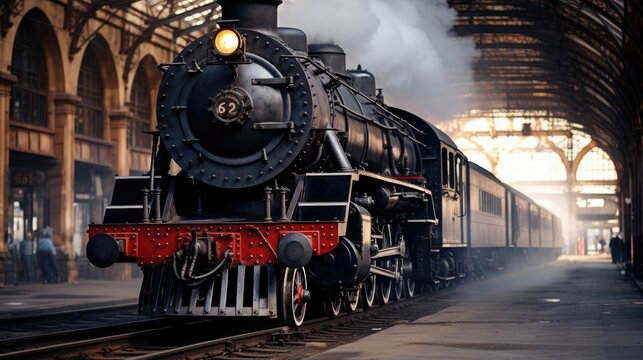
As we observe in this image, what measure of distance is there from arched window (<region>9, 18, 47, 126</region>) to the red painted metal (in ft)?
51.3

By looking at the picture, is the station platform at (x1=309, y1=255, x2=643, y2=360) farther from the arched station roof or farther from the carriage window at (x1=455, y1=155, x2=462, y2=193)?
the arched station roof

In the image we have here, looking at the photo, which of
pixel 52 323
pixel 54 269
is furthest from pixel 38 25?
pixel 52 323

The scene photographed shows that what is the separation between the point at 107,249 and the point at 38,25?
1667 cm

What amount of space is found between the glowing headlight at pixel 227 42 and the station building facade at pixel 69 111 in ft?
44.6

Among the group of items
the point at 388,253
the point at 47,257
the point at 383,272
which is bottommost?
the point at 383,272

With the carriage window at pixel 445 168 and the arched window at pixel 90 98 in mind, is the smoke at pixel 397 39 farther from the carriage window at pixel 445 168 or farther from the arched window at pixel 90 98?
the arched window at pixel 90 98

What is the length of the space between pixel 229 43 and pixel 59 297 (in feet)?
34.2

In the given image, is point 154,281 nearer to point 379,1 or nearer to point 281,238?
point 281,238

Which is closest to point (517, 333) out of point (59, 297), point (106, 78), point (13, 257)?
point (59, 297)

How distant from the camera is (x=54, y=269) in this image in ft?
89.1

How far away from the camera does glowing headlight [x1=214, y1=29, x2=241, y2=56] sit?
464 inches

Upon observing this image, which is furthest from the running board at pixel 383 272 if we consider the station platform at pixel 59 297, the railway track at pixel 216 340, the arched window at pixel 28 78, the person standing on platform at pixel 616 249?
the person standing on platform at pixel 616 249

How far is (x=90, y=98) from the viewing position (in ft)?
99.7

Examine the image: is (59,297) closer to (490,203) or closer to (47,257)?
(47,257)
